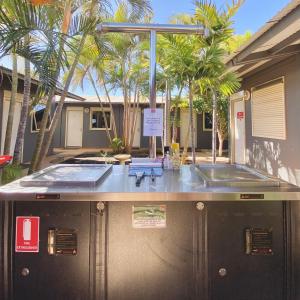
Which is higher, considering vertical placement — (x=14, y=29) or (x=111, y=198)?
(x=14, y=29)

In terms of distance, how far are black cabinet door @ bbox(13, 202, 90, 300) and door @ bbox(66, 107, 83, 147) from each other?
51.3 ft

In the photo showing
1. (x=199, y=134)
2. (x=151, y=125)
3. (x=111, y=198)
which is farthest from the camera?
(x=199, y=134)

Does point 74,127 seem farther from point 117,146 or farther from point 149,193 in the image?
point 149,193

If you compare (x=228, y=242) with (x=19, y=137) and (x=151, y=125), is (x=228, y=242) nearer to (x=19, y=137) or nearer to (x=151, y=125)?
(x=151, y=125)

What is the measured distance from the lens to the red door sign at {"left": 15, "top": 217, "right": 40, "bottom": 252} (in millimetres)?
1641

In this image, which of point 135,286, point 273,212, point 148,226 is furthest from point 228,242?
point 135,286

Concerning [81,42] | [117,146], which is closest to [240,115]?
[81,42]

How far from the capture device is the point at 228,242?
1679 millimetres

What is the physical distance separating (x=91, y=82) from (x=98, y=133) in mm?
4420

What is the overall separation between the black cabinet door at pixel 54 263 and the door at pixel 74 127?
1563 cm

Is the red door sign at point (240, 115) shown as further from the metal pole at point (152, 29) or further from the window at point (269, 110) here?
the metal pole at point (152, 29)

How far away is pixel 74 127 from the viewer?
16953 mm

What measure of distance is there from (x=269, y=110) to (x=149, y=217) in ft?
19.3

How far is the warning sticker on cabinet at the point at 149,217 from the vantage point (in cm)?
168
